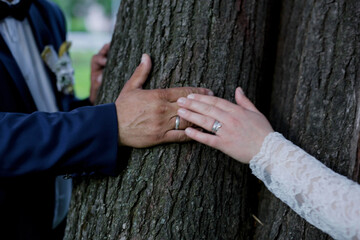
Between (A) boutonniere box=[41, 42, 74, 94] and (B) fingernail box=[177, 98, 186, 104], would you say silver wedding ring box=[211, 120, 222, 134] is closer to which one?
(B) fingernail box=[177, 98, 186, 104]

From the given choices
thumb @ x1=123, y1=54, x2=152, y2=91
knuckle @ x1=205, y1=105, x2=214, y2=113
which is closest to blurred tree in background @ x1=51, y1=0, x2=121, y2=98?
thumb @ x1=123, y1=54, x2=152, y2=91

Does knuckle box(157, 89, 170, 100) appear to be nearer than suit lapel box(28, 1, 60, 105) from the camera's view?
Yes

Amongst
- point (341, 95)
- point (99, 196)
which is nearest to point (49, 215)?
point (99, 196)

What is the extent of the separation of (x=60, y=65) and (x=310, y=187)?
161 centimetres

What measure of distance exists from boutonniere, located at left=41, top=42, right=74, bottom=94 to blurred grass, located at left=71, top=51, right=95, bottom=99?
20.5 feet

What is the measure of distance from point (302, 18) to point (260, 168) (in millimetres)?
823

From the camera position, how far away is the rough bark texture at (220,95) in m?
1.51

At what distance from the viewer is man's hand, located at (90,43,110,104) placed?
2258mm

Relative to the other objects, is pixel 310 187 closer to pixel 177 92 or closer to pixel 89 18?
pixel 177 92

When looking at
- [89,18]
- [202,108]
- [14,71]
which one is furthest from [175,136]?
[89,18]

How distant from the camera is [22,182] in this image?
1.80 meters

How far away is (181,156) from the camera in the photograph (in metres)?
1.53

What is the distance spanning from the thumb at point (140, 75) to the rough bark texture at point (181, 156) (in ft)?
0.13

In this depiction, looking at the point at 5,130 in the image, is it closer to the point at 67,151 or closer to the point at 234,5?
the point at 67,151
